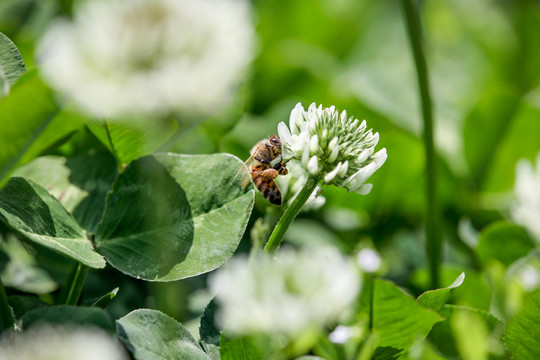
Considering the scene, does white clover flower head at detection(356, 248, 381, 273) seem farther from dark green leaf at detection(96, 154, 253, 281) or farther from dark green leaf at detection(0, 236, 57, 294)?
dark green leaf at detection(0, 236, 57, 294)

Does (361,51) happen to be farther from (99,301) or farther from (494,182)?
(99,301)

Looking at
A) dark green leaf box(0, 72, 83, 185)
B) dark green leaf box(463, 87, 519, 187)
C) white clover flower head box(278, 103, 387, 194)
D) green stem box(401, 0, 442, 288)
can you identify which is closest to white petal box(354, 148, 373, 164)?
white clover flower head box(278, 103, 387, 194)

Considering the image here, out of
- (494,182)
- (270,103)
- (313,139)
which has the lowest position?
(494,182)

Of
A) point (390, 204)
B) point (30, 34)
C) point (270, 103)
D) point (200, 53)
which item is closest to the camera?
point (200, 53)

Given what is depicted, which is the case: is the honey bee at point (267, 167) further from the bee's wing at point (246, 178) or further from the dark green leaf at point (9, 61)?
the dark green leaf at point (9, 61)

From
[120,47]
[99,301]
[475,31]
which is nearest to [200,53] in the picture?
[120,47]

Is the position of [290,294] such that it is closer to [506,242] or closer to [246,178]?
[246,178]
